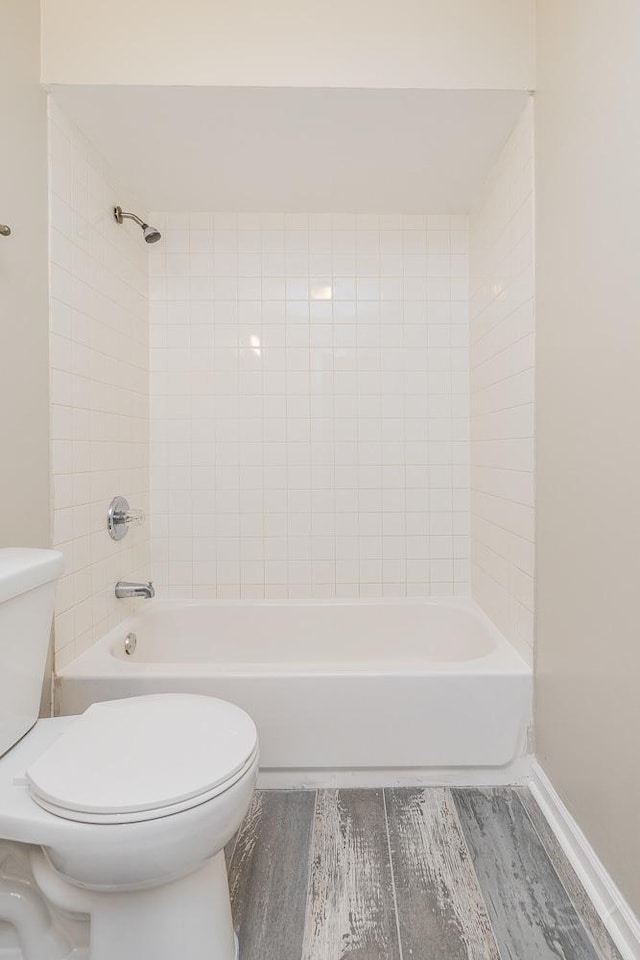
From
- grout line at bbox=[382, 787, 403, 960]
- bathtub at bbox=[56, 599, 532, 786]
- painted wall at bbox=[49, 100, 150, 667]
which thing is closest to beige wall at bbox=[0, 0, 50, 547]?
painted wall at bbox=[49, 100, 150, 667]

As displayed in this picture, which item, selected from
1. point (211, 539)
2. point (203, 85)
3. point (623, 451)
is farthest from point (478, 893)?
point (203, 85)

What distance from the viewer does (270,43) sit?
1464 millimetres

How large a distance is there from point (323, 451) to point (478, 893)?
1587 mm

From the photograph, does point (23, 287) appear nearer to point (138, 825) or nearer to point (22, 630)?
point (22, 630)

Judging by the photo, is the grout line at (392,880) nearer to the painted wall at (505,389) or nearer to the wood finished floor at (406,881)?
the wood finished floor at (406,881)

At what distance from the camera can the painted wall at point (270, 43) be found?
4.79 feet

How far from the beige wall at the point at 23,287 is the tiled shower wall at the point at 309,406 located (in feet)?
2.56

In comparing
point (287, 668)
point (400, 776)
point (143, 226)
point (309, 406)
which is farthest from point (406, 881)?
point (143, 226)

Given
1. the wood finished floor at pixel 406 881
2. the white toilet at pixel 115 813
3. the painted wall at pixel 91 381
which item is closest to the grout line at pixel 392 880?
the wood finished floor at pixel 406 881

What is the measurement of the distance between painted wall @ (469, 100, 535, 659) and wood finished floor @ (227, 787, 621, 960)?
534mm

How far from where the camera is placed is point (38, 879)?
953mm

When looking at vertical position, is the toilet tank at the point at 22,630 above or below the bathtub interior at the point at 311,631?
above

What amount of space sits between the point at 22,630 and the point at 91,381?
0.97 metres

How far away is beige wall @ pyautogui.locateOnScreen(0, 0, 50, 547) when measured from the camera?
1.32m
